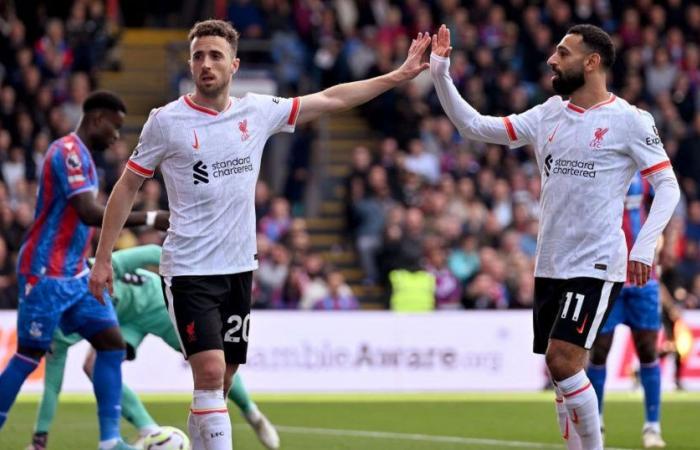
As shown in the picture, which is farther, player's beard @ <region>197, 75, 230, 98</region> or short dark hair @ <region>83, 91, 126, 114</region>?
short dark hair @ <region>83, 91, 126, 114</region>

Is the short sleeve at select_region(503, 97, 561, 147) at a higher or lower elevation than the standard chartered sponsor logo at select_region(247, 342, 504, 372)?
higher

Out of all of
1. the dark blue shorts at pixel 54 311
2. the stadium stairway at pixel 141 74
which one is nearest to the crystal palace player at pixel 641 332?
the dark blue shorts at pixel 54 311

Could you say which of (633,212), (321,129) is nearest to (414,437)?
(633,212)

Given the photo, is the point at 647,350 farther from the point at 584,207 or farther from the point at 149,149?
the point at 149,149

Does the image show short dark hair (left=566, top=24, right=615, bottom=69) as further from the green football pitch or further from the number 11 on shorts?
the green football pitch

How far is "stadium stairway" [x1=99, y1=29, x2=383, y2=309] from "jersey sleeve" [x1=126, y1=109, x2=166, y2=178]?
14.2m

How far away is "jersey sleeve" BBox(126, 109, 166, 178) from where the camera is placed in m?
8.70

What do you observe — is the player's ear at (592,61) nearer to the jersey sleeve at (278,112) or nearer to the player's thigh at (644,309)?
the jersey sleeve at (278,112)

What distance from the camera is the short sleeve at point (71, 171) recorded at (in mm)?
10344

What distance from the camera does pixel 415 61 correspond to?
9258mm

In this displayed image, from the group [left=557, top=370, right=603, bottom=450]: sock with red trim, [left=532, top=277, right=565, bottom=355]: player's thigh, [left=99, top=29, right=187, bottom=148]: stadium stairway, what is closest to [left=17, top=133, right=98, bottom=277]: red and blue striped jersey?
[left=532, top=277, right=565, bottom=355]: player's thigh

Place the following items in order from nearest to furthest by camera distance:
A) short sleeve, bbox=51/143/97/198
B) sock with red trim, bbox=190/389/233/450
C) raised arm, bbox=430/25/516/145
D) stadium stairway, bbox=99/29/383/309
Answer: sock with red trim, bbox=190/389/233/450 → raised arm, bbox=430/25/516/145 → short sleeve, bbox=51/143/97/198 → stadium stairway, bbox=99/29/383/309

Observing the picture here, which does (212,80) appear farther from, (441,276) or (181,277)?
(441,276)

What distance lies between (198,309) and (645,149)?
8.92 ft
